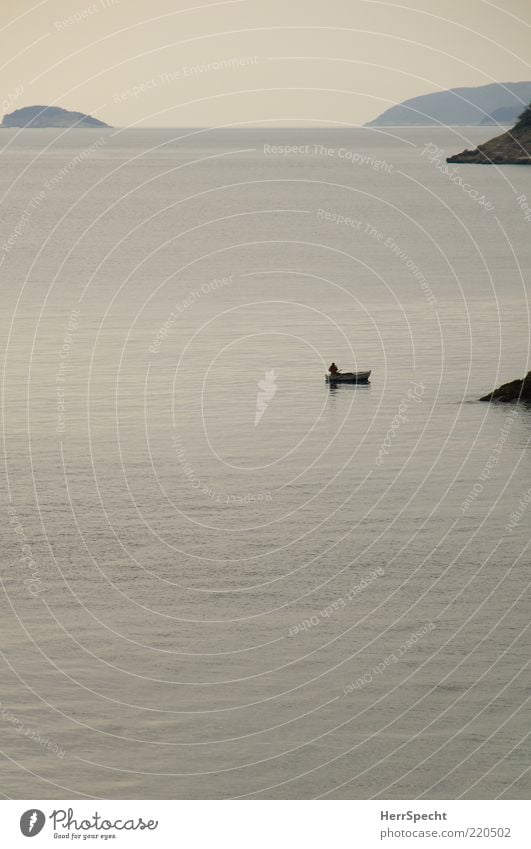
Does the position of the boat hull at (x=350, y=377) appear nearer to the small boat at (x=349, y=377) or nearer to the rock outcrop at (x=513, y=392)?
the small boat at (x=349, y=377)

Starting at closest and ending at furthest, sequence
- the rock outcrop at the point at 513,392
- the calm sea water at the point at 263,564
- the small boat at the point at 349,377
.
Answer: the calm sea water at the point at 263,564
the rock outcrop at the point at 513,392
the small boat at the point at 349,377

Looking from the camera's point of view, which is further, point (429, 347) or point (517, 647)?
point (429, 347)

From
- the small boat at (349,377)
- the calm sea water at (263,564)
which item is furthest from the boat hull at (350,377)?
the calm sea water at (263,564)

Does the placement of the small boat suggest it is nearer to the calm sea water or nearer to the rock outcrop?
the calm sea water

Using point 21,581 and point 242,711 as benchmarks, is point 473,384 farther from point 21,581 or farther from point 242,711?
point 242,711
